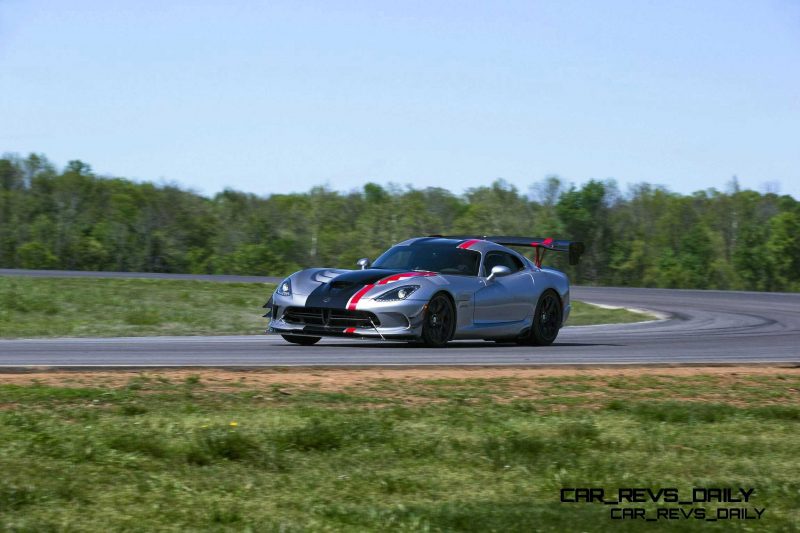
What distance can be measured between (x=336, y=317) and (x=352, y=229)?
78755 millimetres

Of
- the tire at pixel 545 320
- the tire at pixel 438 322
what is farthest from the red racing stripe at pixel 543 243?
the tire at pixel 438 322

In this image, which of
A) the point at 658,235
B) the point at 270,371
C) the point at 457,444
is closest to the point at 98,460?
the point at 457,444

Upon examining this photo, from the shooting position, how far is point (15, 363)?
11.3 metres

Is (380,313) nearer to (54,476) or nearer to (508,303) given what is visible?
(508,303)

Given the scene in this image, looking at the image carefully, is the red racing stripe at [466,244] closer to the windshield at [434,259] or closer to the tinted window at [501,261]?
the windshield at [434,259]

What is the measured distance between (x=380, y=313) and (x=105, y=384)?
17.5ft

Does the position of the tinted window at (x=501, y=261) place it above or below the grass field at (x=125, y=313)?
above

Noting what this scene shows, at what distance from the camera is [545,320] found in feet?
55.8

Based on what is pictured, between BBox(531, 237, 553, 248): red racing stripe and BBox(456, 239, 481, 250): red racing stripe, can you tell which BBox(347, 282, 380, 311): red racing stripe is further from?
BBox(531, 237, 553, 248): red racing stripe

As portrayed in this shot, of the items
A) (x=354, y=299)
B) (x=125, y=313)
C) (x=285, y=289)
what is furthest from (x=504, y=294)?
(x=125, y=313)

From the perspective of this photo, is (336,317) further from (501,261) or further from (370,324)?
(501,261)

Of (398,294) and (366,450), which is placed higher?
(398,294)

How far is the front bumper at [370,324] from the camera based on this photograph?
14.7m

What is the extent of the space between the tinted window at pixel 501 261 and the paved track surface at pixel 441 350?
1087mm
